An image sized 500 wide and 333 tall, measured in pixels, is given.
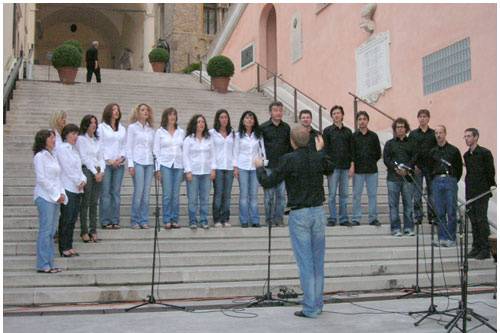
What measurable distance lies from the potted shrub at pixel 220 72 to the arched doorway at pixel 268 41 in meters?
3.22

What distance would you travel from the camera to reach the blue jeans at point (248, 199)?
8.11 m

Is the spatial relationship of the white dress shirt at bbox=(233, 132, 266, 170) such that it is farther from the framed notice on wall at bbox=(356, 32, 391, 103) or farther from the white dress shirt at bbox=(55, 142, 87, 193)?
the framed notice on wall at bbox=(356, 32, 391, 103)

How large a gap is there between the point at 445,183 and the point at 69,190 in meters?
4.62

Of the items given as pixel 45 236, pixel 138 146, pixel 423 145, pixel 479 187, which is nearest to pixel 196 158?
pixel 138 146

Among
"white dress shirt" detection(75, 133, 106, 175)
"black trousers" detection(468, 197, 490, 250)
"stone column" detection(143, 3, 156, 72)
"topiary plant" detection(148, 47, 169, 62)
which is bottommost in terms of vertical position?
"black trousers" detection(468, 197, 490, 250)

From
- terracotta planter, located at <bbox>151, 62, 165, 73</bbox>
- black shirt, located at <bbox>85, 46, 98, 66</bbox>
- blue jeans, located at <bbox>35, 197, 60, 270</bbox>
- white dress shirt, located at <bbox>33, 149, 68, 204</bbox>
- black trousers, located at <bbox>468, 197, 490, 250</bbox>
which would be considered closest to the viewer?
blue jeans, located at <bbox>35, 197, 60, 270</bbox>

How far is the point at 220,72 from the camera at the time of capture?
16578 mm

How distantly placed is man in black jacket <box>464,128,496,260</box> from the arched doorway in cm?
1227

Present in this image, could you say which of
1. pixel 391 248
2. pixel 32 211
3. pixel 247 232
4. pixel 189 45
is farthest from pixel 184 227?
pixel 189 45

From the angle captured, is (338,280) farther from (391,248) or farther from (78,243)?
(78,243)

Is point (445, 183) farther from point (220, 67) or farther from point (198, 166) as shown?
point (220, 67)

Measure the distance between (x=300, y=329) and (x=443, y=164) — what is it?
3865 mm

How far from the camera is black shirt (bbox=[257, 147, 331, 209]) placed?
18.6 feet

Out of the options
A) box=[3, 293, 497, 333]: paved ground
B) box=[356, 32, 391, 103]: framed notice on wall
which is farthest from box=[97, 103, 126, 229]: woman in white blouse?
box=[356, 32, 391, 103]: framed notice on wall
